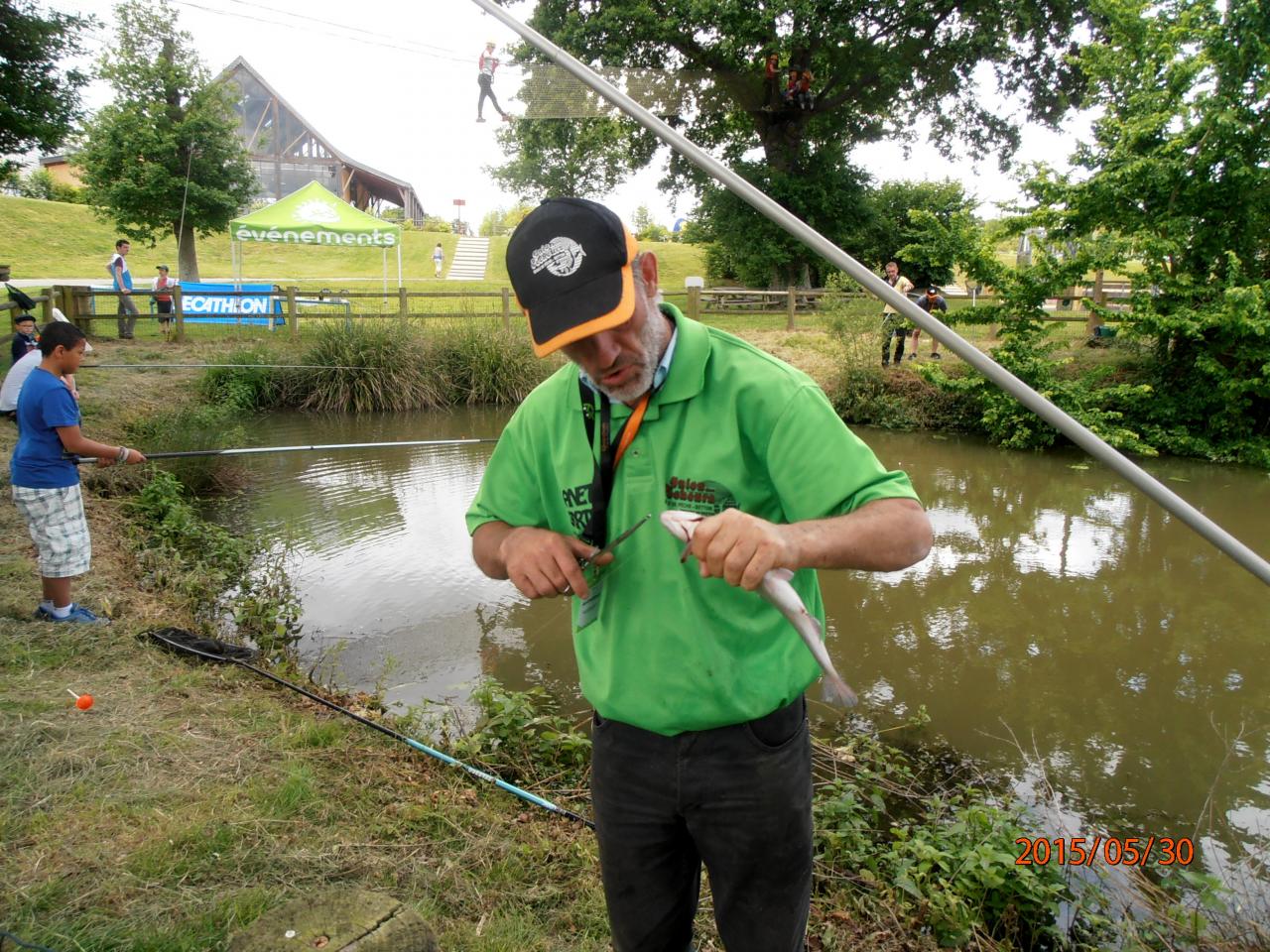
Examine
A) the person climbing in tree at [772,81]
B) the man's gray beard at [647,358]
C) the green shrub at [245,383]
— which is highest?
the person climbing in tree at [772,81]

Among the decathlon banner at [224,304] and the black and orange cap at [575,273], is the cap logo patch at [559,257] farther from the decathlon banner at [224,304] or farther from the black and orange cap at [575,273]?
the decathlon banner at [224,304]

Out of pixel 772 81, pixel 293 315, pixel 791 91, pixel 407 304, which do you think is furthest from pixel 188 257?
pixel 791 91

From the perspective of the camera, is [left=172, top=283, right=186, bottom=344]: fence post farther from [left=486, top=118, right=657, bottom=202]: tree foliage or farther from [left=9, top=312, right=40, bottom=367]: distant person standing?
[left=486, top=118, right=657, bottom=202]: tree foliage

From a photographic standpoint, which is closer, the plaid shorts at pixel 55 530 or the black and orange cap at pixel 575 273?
the black and orange cap at pixel 575 273

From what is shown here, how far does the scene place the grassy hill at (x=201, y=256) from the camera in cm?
3209

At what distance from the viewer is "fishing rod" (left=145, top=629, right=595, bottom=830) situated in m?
3.91

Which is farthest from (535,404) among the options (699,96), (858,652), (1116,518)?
(699,96)

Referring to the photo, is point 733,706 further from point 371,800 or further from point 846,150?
point 846,150

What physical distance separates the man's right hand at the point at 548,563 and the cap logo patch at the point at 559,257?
53 cm

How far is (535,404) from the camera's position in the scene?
1.95m

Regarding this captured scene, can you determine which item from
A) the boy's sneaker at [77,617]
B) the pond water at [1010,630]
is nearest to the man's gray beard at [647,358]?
the pond water at [1010,630]

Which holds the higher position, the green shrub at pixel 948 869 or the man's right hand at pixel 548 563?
the man's right hand at pixel 548 563

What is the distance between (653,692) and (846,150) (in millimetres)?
28782

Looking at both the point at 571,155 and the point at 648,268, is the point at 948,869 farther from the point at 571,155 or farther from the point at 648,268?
the point at 571,155
